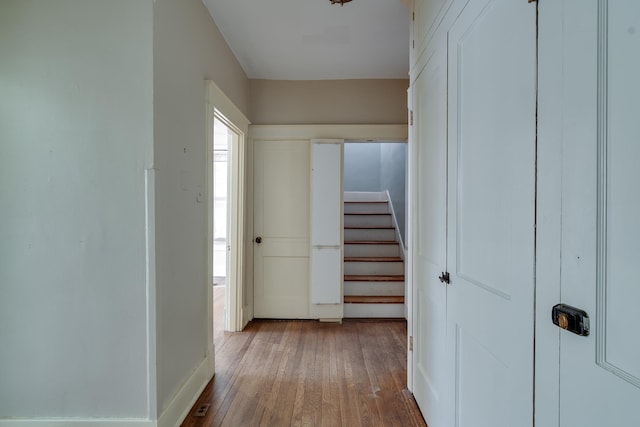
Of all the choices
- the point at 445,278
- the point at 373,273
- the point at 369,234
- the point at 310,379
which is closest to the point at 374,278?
the point at 373,273

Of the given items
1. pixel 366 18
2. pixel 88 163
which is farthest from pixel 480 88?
pixel 88 163

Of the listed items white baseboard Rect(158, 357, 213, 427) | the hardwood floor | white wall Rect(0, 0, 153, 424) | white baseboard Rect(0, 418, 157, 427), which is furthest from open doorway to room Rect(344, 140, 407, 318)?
white wall Rect(0, 0, 153, 424)

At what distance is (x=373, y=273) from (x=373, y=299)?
0.48 meters

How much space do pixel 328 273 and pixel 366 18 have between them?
2584mm

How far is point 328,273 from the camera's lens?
3.66 metres

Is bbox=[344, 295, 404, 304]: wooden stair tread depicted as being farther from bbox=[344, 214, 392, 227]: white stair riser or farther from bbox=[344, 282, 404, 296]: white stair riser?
bbox=[344, 214, 392, 227]: white stair riser

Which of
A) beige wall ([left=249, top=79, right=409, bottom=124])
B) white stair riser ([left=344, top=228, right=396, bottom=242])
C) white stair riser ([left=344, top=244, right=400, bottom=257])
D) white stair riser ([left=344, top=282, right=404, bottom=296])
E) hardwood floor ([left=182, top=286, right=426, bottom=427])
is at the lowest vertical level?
hardwood floor ([left=182, top=286, right=426, bottom=427])

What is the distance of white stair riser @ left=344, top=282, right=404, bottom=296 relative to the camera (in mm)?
3938

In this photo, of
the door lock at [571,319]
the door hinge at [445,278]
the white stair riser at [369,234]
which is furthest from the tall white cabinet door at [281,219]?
the door lock at [571,319]

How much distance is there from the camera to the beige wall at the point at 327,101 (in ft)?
12.3

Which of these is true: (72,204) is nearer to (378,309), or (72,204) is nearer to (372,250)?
(378,309)

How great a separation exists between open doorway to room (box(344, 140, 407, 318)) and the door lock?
3052 millimetres

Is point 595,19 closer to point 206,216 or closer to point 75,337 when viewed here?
point 206,216

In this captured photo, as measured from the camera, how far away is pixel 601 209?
72cm
